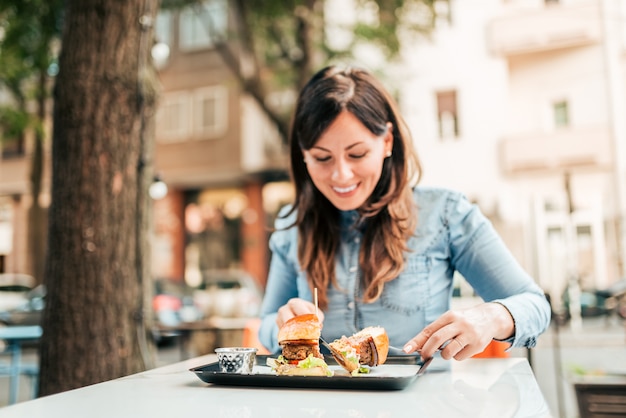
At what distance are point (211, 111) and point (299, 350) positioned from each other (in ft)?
51.8

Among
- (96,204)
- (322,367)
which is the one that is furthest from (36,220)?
(322,367)

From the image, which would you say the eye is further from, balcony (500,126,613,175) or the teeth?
balcony (500,126,613,175)

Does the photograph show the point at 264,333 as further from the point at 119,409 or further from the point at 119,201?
the point at 119,201

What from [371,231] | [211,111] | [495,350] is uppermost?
[211,111]

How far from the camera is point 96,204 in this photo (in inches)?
111

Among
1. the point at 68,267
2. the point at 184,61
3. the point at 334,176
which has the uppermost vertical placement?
the point at 184,61

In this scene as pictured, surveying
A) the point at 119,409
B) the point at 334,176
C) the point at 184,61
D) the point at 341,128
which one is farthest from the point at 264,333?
the point at 184,61

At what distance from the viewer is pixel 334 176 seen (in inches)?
73.7

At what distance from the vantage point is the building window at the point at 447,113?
14805 mm

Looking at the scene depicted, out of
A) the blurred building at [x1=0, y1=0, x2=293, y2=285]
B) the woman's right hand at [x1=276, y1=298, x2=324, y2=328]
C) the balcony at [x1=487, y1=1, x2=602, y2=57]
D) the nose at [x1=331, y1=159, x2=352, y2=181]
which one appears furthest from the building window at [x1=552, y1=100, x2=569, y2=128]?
the woman's right hand at [x1=276, y1=298, x2=324, y2=328]

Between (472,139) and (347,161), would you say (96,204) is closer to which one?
(347,161)

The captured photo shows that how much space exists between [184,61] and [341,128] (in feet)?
53.7

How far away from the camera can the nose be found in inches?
73.2

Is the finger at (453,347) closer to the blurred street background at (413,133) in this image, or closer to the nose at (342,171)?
the nose at (342,171)
